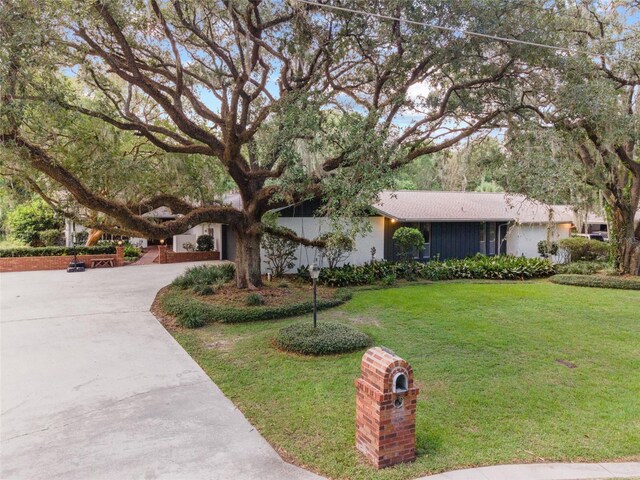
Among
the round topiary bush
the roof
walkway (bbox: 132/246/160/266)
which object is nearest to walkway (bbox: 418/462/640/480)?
the round topiary bush

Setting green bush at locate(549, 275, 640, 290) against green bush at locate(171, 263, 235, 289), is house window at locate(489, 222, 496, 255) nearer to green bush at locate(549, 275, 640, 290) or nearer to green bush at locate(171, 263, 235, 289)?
green bush at locate(549, 275, 640, 290)

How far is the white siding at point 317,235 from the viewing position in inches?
582

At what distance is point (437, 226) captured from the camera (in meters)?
17.2

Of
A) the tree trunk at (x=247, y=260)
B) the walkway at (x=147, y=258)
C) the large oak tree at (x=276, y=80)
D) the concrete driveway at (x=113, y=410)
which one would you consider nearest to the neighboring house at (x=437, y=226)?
the walkway at (x=147, y=258)

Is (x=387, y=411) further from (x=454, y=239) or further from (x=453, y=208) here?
(x=453, y=208)

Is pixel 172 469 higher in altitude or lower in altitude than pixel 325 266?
lower

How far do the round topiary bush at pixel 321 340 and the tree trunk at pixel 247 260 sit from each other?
4135 mm

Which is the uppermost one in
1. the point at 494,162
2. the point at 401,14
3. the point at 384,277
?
the point at 401,14

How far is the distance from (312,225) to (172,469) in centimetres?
1184

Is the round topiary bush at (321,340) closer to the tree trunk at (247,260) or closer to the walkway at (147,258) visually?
the tree trunk at (247,260)

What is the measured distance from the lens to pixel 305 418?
463 cm

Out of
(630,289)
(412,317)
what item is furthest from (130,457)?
(630,289)

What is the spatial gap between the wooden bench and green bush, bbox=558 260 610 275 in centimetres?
1861

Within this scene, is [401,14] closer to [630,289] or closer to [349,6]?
[349,6]
